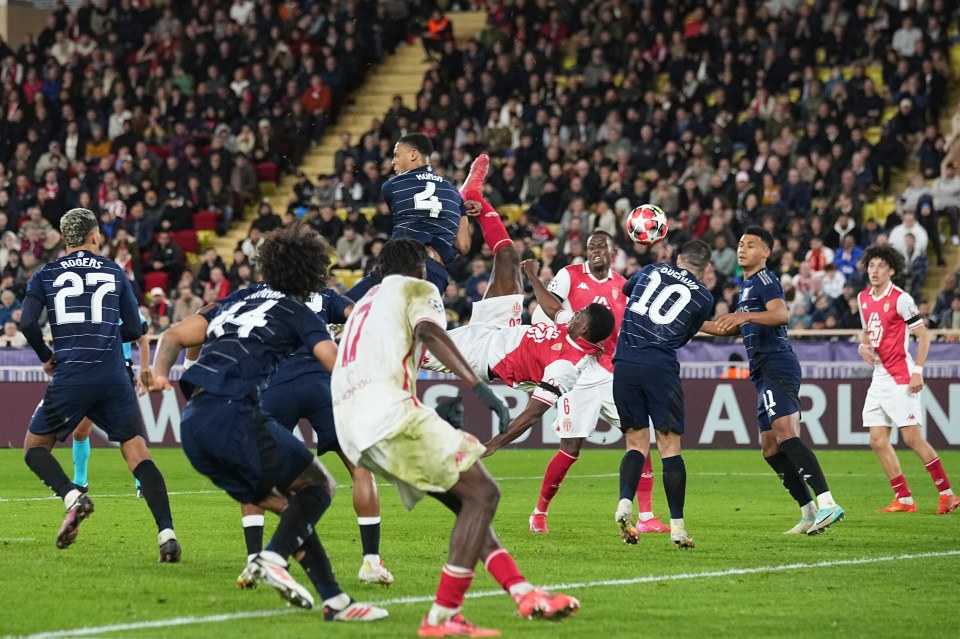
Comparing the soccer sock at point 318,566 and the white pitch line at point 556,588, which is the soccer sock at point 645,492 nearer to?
the white pitch line at point 556,588

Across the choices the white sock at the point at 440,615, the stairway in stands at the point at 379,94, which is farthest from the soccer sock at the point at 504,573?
the stairway in stands at the point at 379,94

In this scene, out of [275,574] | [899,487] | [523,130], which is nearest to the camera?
[275,574]

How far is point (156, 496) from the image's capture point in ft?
31.4

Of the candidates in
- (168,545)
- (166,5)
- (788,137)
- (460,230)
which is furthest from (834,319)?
(166,5)

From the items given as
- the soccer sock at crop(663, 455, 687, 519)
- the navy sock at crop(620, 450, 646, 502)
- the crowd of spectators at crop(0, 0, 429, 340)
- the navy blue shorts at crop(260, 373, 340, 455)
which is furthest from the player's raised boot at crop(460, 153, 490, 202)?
the crowd of spectators at crop(0, 0, 429, 340)

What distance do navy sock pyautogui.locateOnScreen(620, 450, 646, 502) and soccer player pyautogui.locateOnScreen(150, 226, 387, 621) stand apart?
12.0 feet

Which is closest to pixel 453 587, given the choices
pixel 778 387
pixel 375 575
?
pixel 375 575

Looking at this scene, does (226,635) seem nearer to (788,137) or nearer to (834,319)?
(834,319)

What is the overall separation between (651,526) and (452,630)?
508 cm

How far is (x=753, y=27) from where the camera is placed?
91.1 feet

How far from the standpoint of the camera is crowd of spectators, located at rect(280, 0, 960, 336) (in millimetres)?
23672

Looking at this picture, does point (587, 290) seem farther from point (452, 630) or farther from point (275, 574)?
point (452, 630)

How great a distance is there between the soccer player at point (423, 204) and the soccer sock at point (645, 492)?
226 cm

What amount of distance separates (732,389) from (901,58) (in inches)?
333
